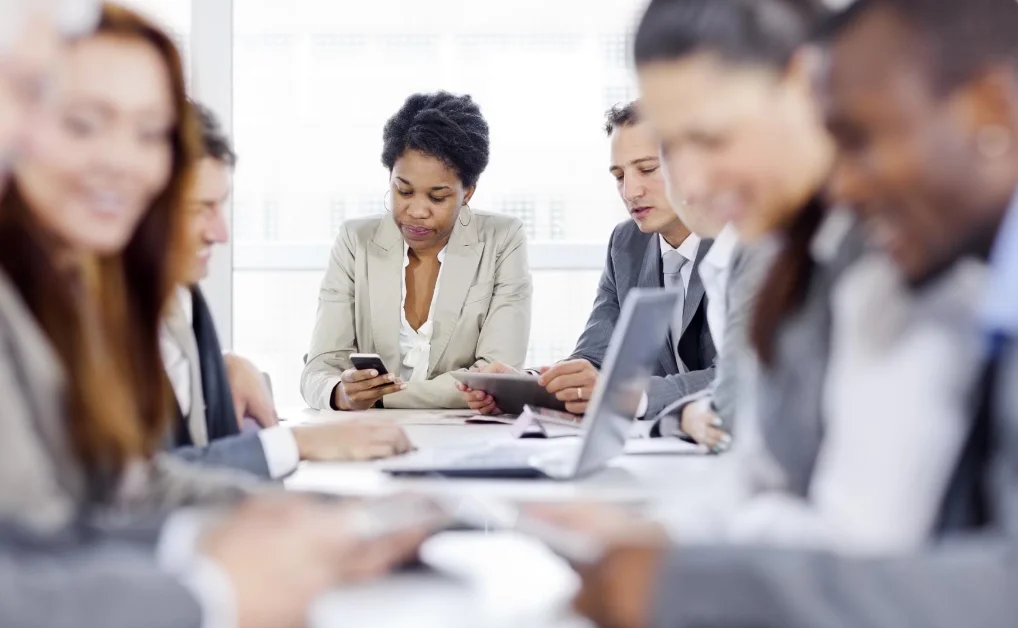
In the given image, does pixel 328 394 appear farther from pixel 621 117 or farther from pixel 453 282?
pixel 621 117

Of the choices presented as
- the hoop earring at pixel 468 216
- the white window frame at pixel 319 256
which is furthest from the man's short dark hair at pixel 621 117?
the white window frame at pixel 319 256

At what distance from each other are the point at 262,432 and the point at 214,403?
0.44ft

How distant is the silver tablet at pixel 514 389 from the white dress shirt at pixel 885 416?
126 cm

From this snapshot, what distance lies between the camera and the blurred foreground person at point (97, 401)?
27.5 inches

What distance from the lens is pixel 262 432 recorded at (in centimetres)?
144

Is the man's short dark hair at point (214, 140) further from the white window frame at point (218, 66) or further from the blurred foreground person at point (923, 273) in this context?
the white window frame at point (218, 66)

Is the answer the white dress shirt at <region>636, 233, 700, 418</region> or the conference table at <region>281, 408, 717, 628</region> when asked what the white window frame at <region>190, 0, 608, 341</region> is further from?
the conference table at <region>281, 408, 717, 628</region>

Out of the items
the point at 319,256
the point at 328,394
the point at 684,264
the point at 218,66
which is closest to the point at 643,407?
the point at 684,264

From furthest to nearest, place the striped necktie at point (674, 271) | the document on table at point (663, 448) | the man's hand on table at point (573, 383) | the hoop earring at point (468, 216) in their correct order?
the hoop earring at point (468, 216) → the striped necktie at point (674, 271) → the man's hand on table at point (573, 383) → the document on table at point (663, 448)

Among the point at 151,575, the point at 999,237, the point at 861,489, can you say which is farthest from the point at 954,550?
the point at 151,575

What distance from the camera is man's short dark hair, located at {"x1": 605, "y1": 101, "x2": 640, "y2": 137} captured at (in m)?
2.71

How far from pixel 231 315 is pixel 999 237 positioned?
132 inches

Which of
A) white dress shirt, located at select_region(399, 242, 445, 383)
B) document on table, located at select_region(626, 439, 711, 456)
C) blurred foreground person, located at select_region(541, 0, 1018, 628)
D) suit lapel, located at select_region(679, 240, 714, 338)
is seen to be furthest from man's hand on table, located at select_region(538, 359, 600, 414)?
blurred foreground person, located at select_region(541, 0, 1018, 628)

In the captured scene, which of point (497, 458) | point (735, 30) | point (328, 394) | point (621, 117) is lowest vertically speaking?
point (328, 394)
